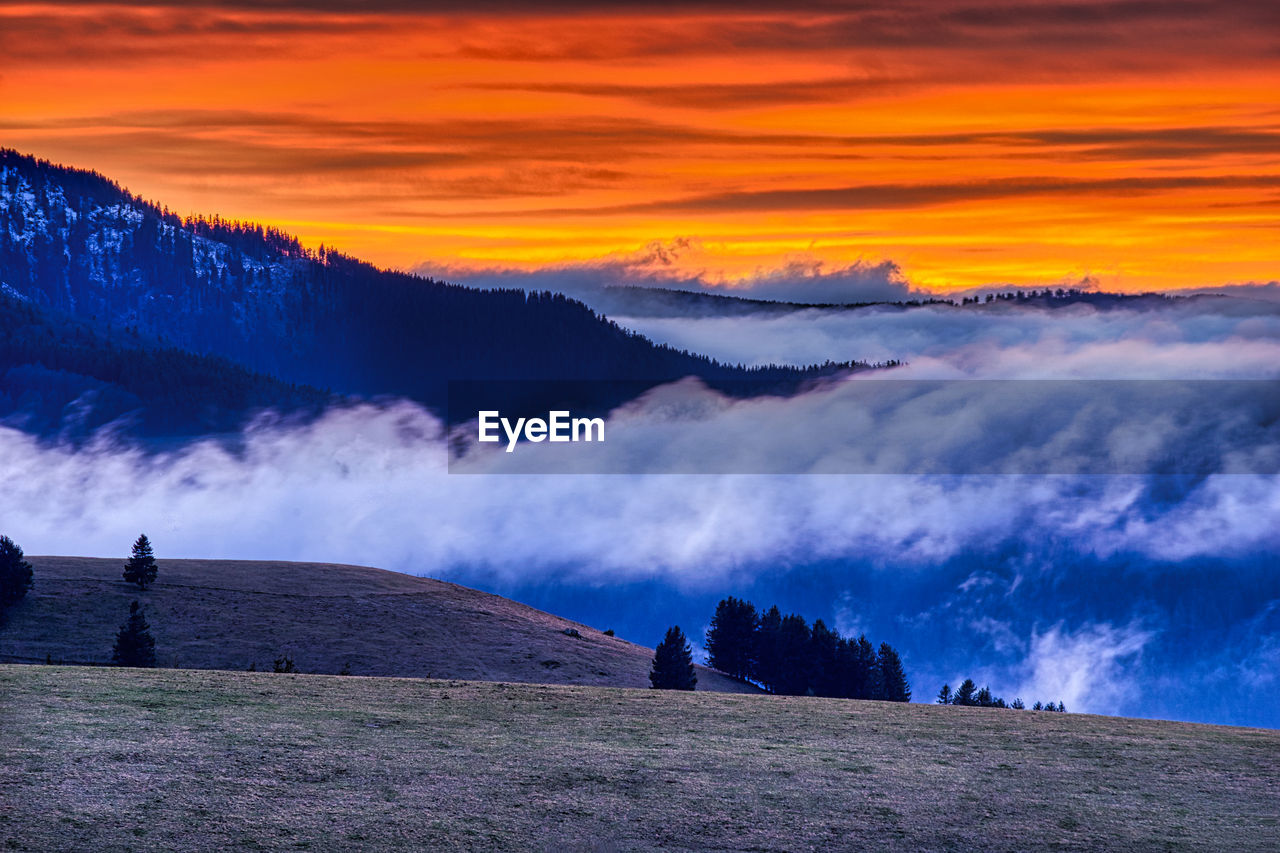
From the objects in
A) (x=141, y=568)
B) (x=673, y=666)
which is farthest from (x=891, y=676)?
(x=141, y=568)

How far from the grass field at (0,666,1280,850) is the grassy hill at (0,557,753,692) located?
4390 cm

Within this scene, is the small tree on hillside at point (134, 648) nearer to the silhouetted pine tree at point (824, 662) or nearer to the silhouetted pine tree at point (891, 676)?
the silhouetted pine tree at point (824, 662)

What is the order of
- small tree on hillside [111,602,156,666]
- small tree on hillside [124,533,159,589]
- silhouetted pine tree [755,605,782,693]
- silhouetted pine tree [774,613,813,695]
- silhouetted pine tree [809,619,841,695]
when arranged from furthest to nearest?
1. silhouetted pine tree [755,605,782,693]
2. silhouetted pine tree [774,613,813,695]
3. silhouetted pine tree [809,619,841,695]
4. small tree on hillside [124,533,159,589]
5. small tree on hillside [111,602,156,666]

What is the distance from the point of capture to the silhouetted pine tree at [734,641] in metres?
153

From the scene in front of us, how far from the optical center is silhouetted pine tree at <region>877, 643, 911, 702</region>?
145 m

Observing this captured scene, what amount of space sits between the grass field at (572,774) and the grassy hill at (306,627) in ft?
144

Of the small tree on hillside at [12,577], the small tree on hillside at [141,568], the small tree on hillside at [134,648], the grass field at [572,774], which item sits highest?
the small tree on hillside at [141,568]

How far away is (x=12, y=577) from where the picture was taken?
11331 centimetres

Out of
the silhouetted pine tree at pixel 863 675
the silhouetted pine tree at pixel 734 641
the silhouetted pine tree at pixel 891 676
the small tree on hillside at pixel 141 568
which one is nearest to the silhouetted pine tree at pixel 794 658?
the silhouetted pine tree at pixel 734 641

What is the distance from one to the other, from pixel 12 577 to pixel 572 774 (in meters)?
80.9

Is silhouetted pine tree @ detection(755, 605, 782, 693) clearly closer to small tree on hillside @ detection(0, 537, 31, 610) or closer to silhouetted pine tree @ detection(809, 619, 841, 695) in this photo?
silhouetted pine tree @ detection(809, 619, 841, 695)

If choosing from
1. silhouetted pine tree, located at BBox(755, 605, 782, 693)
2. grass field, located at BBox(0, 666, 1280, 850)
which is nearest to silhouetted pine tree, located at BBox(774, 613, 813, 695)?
silhouetted pine tree, located at BBox(755, 605, 782, 693)

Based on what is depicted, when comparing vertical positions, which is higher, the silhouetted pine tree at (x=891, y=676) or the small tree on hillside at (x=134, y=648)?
the silhouetted pine tree at (x=891, y=676)

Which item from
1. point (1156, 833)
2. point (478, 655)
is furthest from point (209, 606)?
point (1156, 833)
